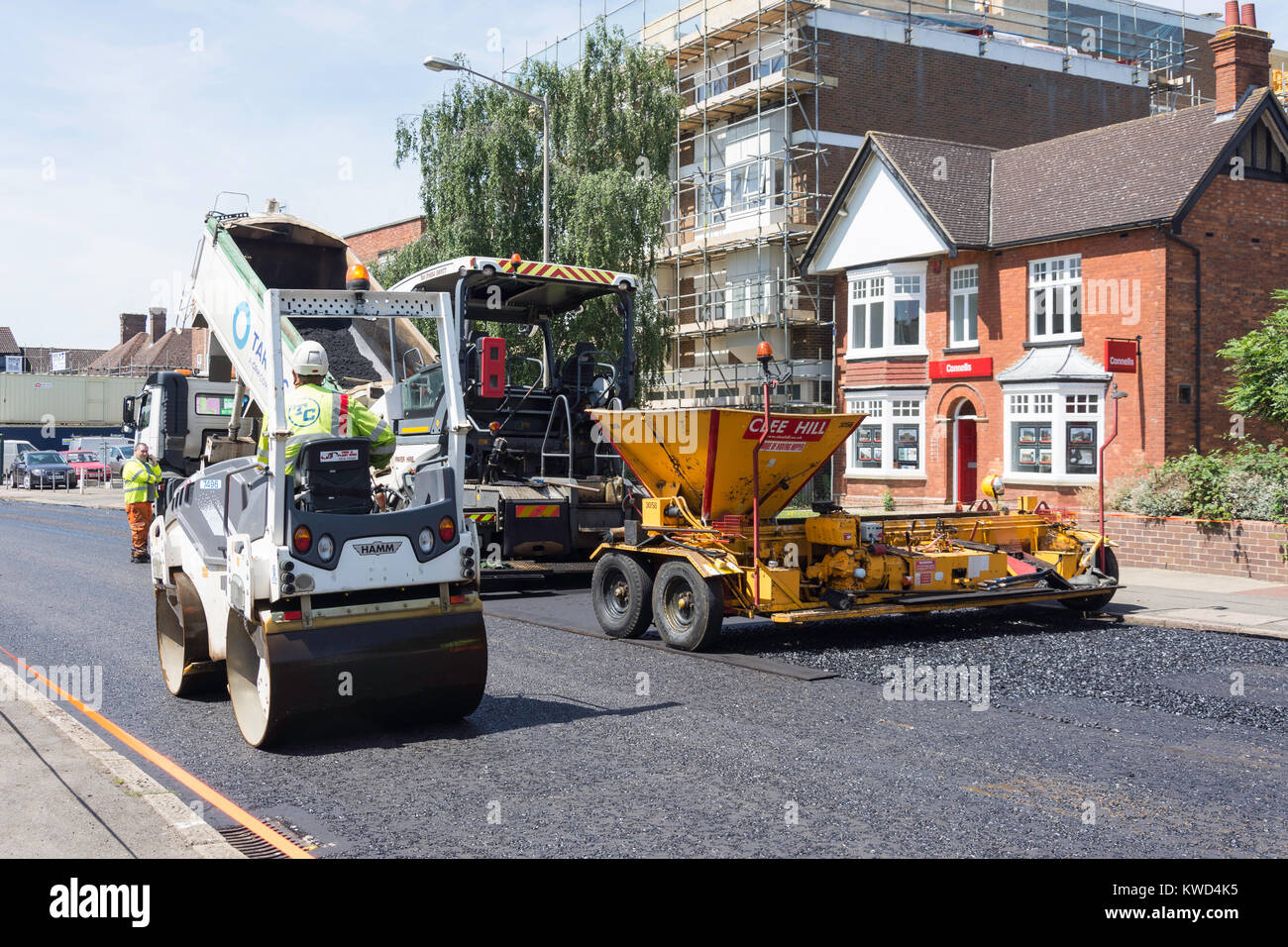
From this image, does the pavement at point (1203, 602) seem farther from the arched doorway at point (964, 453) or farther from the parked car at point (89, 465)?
the parked car at point (89, 465)

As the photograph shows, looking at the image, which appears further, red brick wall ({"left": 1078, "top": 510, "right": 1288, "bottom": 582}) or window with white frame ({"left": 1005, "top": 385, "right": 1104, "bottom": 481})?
window with white frame ({"left": 1005, "top": 385, "right": 1104, "bottom": 481})

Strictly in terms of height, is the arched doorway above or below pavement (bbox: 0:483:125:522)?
above

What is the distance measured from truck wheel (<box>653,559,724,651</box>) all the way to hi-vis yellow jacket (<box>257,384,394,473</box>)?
148 inches

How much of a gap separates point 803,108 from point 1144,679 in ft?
96.4

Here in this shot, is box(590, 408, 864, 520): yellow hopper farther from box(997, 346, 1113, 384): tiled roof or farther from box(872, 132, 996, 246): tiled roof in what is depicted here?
box(872, 132, 996, 246): tiled roof

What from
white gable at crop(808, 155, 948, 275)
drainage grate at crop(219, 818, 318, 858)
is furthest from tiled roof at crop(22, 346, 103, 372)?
drainage grate at crop(219, 818, 318, 858)

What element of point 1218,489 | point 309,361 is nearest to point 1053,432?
point 1218,489

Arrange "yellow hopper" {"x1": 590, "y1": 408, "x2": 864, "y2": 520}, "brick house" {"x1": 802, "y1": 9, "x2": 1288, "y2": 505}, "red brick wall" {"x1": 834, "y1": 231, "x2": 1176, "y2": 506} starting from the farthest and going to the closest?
"brick house" {"x1": 802, "y1": 9, "x2": 1288, "y2": 505}, "red brick wall" {"x1": 834, "y1": 231, "x2": 1176, "y2": 506}, "yellow hopper" {"x1": 590, "y1": 408, "x2": 864, "y2": 520}

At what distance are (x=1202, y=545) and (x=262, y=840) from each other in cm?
1494

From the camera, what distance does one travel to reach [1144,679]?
9414 millimetres

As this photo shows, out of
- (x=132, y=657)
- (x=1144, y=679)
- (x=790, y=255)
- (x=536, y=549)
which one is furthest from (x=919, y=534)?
(x=790, y=255)

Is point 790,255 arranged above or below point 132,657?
above

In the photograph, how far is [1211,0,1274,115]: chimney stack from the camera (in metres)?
25.5
